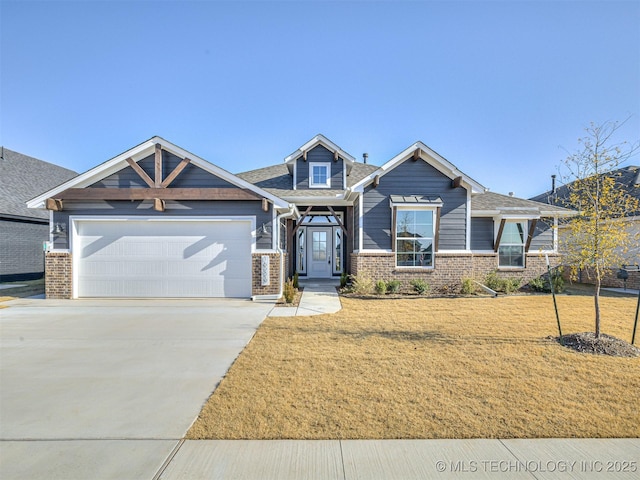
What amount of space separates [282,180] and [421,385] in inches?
469

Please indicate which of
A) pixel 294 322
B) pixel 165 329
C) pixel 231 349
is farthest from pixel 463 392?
pixel 165 329

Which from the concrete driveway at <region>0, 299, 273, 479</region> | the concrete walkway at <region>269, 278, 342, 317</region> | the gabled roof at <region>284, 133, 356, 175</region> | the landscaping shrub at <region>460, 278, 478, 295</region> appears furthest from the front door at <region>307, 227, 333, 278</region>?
the concrete driveway at <region>0, 299, 273, 479</region>

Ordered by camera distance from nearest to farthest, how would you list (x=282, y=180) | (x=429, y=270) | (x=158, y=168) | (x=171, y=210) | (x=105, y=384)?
(x=105, y=384) → (x=158, y=168) → (x=171, y=210) → (x=429, y=270) → (x=282, y=180)

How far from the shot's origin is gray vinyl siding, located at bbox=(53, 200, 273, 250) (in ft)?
32.4

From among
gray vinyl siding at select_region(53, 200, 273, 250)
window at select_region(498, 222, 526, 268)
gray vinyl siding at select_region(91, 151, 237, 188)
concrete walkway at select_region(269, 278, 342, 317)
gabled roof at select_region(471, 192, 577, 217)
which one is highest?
gray vinyl siding at select_region(91, 151, 237, 188)

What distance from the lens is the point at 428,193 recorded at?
11586 mm

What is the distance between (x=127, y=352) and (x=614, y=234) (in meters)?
8.45

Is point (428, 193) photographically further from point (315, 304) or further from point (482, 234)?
point (315, 304)

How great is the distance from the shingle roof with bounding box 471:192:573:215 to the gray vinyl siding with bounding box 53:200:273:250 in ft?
27.0

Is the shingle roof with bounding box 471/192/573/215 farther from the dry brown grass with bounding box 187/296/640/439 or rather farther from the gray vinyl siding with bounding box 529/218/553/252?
the dry brown grass with bounding box 187/296/640/439

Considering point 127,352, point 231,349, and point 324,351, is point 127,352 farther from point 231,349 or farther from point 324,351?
point 324,351

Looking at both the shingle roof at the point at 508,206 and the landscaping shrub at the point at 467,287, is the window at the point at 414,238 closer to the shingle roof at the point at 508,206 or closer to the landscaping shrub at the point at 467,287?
the landscaping shrub at the point at 467,287

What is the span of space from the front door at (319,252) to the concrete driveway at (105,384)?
308 inches

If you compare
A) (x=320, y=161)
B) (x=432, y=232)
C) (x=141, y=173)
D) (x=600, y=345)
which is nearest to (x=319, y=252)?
(x=320, y=161)
